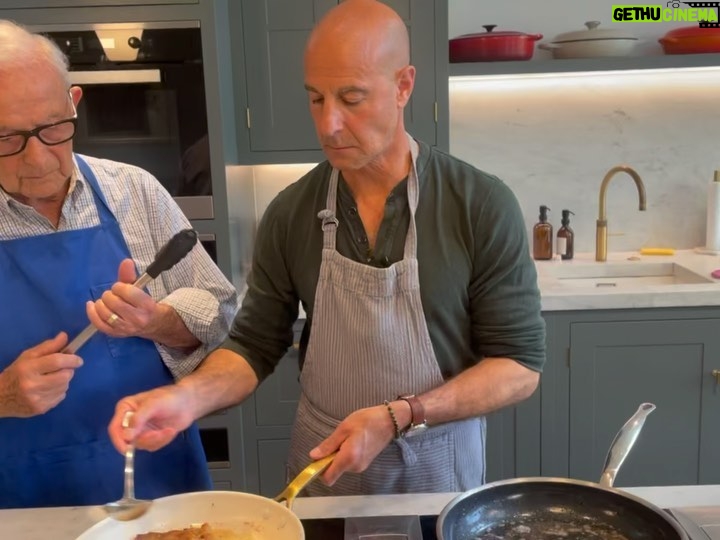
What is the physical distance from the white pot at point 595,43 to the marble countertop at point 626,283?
73 centimetres

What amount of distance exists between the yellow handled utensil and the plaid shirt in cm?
40

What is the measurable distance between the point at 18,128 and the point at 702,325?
196 centimetres

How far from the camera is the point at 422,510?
1052 mm

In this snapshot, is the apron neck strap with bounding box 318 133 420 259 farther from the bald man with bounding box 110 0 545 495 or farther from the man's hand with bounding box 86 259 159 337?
the man's hand with bounding box 86 259 159 337

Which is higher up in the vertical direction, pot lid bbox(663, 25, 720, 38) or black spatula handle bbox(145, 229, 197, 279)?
pot lid bbox(663, 25, 720, 38)

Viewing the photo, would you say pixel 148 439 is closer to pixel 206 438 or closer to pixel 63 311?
pixel 63 311

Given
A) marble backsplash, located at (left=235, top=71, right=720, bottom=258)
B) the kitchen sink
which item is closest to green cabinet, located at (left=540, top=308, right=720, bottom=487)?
the kitchen sink

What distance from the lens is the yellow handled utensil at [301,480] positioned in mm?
916

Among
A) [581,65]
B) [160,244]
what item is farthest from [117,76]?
[581,65]

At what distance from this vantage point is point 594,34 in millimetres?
2473

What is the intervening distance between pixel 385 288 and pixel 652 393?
4.54 ft

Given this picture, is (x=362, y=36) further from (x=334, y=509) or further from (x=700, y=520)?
(x=700, y=520)

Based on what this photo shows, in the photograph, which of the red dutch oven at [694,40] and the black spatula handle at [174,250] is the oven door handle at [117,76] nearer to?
the black spatula handle at [174,250]

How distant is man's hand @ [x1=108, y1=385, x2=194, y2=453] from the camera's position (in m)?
1.03
